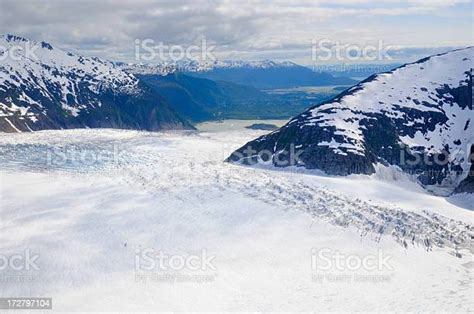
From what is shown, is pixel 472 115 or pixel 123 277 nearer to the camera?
pixel 123 277

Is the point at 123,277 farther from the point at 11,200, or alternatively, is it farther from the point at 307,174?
the point at 307,174

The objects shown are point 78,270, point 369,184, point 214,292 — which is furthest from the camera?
point 369,184

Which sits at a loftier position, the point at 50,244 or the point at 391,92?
the point at 391,92

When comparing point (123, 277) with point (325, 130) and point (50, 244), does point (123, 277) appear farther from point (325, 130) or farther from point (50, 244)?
point (325, 130)

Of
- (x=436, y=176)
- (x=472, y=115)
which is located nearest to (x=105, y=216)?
(x=436, y=176)

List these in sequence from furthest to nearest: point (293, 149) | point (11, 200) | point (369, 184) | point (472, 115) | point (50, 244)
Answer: point (472, 115)
point (293, 149)
point (369, 184)
point (11, 200)
point (50, 244)

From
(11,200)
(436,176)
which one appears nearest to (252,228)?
(11,200)
